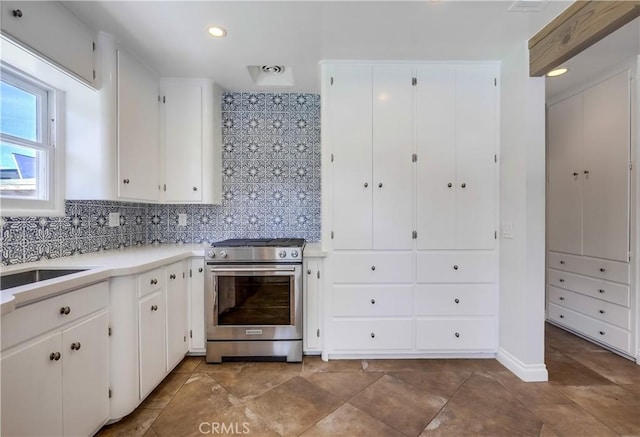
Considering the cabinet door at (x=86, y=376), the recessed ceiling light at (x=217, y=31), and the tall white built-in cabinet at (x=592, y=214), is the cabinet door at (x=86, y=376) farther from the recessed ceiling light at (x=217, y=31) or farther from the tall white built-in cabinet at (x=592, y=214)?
the tall white built-in cabinet at (x=592, y=214)

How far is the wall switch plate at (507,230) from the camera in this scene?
6.92ft

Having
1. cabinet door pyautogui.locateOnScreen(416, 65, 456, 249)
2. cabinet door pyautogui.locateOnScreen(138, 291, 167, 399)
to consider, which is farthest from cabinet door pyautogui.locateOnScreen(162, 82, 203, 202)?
cabinet door pyautogui.locateOnScreen(416, 65, 456, 249)

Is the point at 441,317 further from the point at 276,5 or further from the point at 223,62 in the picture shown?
the point at 223,62

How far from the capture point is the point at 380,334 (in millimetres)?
2234

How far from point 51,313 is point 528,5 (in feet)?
9.73

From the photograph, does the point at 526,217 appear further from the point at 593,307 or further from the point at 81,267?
the point at 81,267

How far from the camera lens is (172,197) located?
249 cm

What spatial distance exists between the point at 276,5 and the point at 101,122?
4.56 feet

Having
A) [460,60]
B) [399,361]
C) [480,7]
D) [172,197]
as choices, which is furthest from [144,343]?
[460,60]

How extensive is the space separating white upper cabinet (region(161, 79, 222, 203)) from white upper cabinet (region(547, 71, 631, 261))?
139 inches

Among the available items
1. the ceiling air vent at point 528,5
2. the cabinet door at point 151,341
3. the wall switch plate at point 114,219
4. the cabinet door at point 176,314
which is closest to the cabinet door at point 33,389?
the cabinet door at point 151,341

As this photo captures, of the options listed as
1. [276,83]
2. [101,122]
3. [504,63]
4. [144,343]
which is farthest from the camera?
[276,83]

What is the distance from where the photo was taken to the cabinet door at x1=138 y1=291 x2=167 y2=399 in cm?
167

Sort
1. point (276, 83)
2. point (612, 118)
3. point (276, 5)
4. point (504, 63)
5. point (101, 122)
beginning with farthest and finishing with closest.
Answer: point (276, 83) → point (612, 118) → point (504, 63) → point (101, 122) → point (276, 5)
